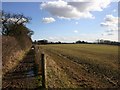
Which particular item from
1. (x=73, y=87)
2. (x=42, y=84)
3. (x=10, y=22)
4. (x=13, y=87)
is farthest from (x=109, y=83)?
(x=10, y=22)

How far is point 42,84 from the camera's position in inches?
414

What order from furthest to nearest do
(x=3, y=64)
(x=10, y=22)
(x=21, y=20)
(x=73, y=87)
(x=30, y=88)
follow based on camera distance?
(x=21, y=20)
(x=10, y=22)
(x=3, y=64)
(x=73, y=87)
(x=30, y=88)

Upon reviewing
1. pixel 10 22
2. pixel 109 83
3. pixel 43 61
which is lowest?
pixel 109 83

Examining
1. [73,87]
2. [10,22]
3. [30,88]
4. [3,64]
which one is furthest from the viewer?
[10,22]

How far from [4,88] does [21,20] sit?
193 ft

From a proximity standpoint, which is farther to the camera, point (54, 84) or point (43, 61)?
point (54, 84)

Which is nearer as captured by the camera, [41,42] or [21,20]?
[21,20]

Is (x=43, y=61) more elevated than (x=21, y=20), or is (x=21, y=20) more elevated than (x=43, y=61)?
(x=21, y=20)

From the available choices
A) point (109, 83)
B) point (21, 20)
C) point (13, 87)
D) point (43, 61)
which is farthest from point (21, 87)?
point (21, 20)

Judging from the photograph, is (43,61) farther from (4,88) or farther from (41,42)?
(41,42)

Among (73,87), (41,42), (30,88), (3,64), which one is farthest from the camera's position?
(41,42)

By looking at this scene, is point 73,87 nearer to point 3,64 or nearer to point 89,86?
point 89,86

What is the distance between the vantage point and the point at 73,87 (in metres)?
11.0

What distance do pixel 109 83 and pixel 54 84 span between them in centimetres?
328
